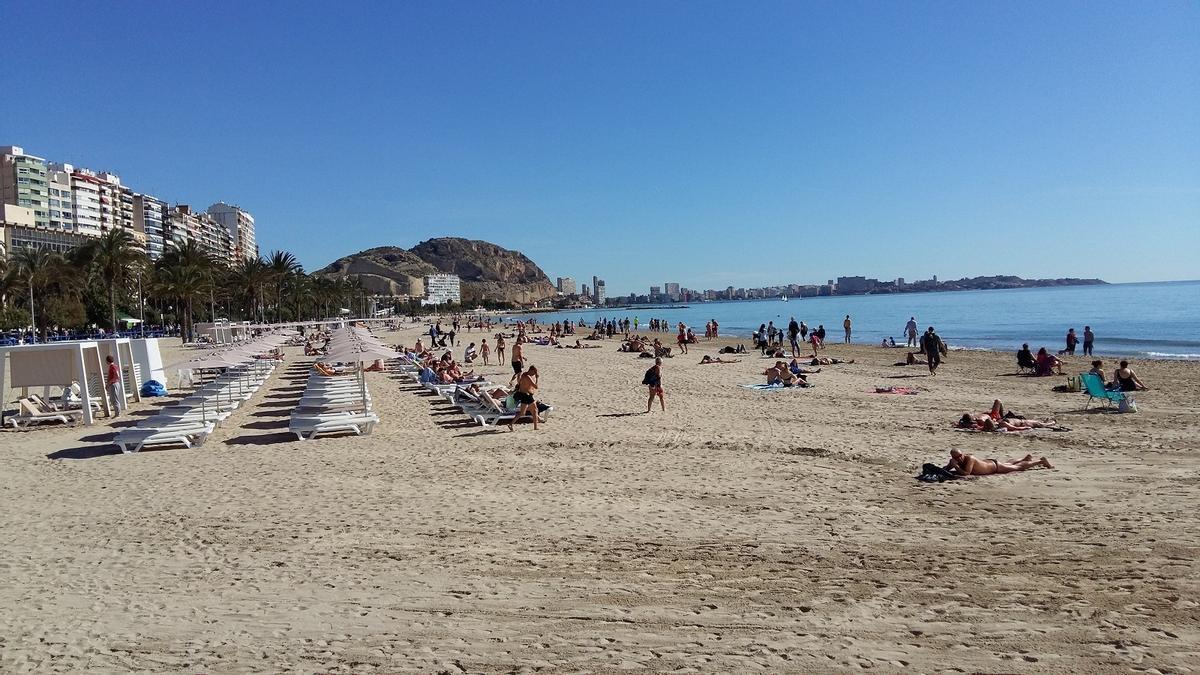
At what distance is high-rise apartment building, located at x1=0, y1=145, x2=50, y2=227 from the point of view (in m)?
82.9

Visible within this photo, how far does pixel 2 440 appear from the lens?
12.8 metres

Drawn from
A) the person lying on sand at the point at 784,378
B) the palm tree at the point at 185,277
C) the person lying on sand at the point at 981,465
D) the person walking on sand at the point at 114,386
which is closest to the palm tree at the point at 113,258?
the palm tree at the point at 185,277

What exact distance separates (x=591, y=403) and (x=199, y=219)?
128 metres

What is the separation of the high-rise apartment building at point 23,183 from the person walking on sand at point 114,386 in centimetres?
8549

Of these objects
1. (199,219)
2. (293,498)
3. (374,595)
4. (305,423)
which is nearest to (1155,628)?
(374,595)

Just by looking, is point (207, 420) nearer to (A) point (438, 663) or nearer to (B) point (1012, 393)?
(A) point (438, 663)

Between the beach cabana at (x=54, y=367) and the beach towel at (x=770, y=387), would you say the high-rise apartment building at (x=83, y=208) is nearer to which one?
the beach cabana at (x=54, y=367)

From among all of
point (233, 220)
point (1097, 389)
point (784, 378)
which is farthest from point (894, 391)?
point (233, 220)

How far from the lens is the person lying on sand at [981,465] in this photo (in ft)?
27.3

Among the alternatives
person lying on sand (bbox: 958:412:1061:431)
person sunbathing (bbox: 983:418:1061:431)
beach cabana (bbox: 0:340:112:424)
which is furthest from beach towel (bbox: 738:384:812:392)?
beach cabana (bbox: 0:340:112:424)

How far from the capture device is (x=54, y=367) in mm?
15672

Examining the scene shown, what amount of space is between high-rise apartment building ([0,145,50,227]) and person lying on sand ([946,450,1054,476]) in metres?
99.3

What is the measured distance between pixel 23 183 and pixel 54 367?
283 feet

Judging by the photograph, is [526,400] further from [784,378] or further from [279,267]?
[279,267]
